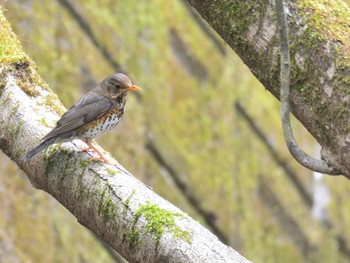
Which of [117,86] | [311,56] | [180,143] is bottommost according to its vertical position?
[180,143]

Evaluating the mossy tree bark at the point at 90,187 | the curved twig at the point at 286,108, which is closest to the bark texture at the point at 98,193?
the mossy tree bark at the point at 90,187

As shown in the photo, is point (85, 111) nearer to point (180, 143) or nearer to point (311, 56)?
point (311, 56)

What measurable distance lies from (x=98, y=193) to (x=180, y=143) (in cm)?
950

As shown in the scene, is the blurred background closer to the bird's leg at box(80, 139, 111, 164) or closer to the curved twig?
the bird's leg at box(80, 139, 111, 164)

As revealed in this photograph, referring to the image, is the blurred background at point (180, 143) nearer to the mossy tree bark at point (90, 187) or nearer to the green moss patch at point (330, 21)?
the mossy tree bark at point (90, 187)

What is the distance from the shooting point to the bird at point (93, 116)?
5.45 metres

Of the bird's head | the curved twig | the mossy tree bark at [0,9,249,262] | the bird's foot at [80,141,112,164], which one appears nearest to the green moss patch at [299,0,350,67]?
the curved twig

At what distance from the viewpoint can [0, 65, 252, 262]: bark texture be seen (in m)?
4.33

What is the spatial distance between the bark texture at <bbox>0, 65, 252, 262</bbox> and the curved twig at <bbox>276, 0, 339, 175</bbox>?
622mm

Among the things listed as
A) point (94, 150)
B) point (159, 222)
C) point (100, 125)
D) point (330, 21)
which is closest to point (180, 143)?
point (100, 125)

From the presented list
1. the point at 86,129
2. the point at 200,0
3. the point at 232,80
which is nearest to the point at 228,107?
the point at 232,80

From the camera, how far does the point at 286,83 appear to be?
4.26m

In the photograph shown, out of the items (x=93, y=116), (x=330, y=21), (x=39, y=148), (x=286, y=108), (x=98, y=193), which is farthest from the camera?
(x=93, y=116)

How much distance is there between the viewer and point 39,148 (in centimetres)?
525
